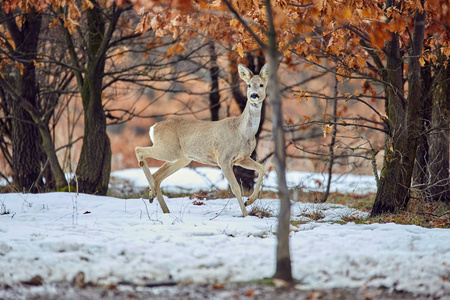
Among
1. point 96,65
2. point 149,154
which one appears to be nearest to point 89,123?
point 96,65

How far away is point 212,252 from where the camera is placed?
4969 mm

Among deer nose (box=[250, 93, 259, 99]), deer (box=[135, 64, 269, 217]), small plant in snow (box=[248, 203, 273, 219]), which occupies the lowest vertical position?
small plant in snow (box=[248, 203, 273, 219])

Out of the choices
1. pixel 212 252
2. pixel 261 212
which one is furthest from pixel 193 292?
pixel 261 212

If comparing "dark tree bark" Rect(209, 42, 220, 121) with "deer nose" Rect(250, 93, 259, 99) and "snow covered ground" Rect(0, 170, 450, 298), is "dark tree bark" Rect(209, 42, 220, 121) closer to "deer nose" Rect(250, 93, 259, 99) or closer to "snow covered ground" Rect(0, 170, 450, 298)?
"deer nose" Rect(250, 93, 259, 99)

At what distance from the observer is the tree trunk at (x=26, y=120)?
11.0 metres

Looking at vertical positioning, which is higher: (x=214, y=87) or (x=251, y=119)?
(x=214, y=87)

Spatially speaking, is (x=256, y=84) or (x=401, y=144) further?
(x=256, y=84)

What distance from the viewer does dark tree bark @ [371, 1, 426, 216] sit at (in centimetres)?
743

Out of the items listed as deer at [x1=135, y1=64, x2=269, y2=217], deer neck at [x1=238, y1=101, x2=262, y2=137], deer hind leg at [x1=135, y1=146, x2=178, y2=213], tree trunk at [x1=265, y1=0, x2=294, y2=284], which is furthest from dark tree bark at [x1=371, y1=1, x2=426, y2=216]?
tree trunk at [x1=265, y1=0, x2=294, y2=284]

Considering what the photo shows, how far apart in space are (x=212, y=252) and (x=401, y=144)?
365 cm

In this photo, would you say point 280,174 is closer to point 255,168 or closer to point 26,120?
point 255,168

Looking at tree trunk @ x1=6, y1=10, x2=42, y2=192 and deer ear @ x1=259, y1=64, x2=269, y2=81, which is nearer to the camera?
deer ear @ x1=259, y1=64, x2=269, y2=81

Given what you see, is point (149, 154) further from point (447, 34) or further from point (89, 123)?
point (447, 34)

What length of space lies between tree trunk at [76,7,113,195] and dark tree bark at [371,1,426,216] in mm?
5352
